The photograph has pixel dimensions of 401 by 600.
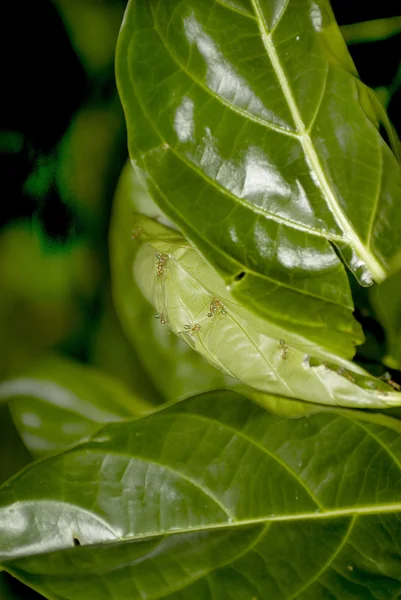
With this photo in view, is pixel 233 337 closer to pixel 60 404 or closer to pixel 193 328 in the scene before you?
pixel 193 328

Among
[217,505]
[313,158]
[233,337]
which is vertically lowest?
[217,505]

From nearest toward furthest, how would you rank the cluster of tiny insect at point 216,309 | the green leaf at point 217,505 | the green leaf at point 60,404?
the green leaf at point 217,505 < the cluster of tiny insect at point 216,309 < the green leaf at point 60,404

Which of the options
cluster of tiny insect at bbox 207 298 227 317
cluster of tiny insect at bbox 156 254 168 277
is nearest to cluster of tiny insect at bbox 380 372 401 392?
cluster of tiny insect at bbox 207 298 227 317

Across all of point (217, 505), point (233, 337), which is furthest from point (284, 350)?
point (217, 505)

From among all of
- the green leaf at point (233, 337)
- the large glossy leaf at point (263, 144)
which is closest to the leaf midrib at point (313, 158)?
the large glossy leaf at point (263, 144)

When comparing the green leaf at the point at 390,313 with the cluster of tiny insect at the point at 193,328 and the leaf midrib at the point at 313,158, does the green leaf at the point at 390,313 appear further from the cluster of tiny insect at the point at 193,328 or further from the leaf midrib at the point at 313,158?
the cluster of tiny insect at the point at 193,328

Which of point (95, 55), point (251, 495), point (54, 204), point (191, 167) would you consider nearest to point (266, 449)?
point (251, 495)
